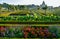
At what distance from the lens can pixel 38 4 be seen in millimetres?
5348

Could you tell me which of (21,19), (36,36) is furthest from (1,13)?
(36,36)

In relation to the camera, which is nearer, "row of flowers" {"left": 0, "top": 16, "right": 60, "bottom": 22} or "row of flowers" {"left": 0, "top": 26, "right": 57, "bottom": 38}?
"row of flowers" {"left": 0, "top": 26, "right": 57, "bottom": 38}

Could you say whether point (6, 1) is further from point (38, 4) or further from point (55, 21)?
point (55, 21)

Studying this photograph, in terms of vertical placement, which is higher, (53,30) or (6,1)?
(6,1)

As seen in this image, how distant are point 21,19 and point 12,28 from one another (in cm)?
55

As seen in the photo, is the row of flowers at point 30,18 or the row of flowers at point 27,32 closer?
the row of flowers at point 27,32

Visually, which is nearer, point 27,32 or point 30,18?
point 27,32

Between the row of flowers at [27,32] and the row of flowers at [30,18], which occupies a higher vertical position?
the row of flowers at [30,18]

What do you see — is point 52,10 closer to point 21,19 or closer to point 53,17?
point 53,17

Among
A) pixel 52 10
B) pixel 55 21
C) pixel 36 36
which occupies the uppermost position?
pixel 52 10

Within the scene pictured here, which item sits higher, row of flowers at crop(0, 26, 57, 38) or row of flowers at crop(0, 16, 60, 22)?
row of flowers at crop(0, 16, 60, 22)

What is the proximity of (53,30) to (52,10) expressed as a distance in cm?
78

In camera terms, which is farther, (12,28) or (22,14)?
(22,14)

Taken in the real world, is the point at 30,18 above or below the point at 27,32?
above
